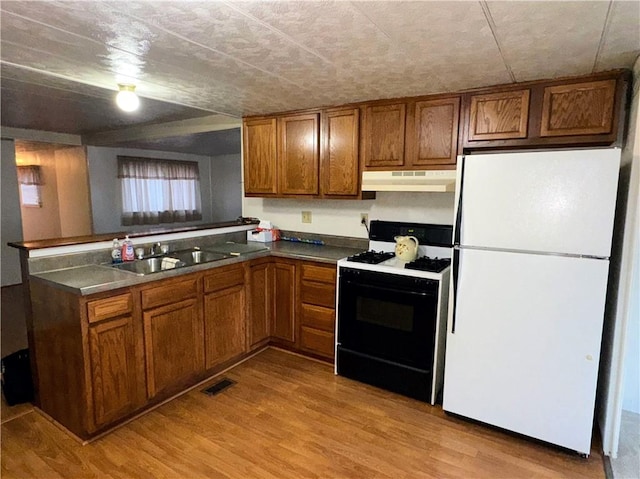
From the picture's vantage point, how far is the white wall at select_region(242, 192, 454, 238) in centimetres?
307

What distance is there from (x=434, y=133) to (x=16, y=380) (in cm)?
338

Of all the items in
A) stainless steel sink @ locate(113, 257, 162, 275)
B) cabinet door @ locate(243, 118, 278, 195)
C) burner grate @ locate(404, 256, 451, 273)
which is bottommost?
stainless steel sink @ locate(113, 257, 162, 275)

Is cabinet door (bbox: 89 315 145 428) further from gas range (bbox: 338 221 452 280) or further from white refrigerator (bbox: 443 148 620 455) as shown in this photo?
white refrigerator (bbox: 443 148 620 455)

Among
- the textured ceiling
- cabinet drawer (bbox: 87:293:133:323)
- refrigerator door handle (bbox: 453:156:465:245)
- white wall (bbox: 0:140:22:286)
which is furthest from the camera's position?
white wall (bbox: 0:140:22:286)

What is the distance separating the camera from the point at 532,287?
2.09m

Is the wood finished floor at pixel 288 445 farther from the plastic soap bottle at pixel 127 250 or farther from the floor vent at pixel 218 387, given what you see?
the plastic soap bottle at pixel 127 250

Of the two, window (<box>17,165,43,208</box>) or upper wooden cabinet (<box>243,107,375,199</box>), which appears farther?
window (<box>17,165,43,208</box>)

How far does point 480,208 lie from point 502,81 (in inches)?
34.0

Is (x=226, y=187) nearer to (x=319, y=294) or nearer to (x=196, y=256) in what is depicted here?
(x=196, y=256)

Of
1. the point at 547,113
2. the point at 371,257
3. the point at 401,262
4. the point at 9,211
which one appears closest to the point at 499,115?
the point at 547,113

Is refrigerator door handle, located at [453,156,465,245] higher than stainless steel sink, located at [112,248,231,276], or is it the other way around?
refrigerator door handle, located at [453,156,465,245]

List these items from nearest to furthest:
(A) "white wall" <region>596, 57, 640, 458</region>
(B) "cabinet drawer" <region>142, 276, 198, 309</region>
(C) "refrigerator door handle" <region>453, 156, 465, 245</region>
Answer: (A) "white wall" <region>596, 57, 640, 458</region> < (C) "refrigerator door handle" <region>453, 156, 465, 245</region> < (B) "cabinet drawer" <region>142, 276, 198, 309</region>

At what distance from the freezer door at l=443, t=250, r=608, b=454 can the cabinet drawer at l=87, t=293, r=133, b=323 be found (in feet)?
6.68

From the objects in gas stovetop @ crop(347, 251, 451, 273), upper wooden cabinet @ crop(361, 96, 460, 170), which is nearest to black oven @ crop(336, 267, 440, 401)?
gas stovetop @ crop(347, 251, 451, 273)
